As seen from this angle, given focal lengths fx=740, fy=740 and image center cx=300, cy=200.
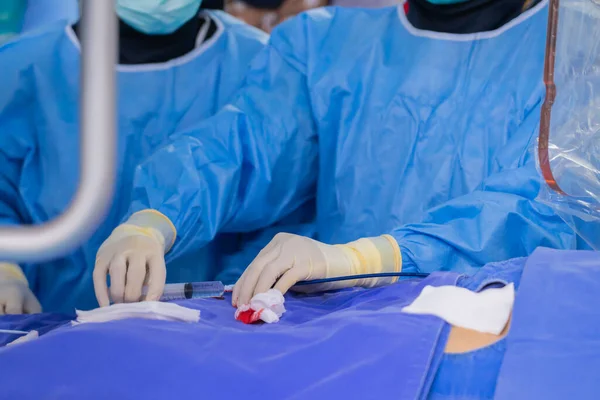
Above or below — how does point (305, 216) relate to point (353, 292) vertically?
below

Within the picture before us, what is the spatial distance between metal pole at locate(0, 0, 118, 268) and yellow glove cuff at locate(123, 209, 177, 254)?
37.2 inches

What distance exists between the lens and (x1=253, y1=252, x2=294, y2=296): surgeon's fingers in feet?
4.03

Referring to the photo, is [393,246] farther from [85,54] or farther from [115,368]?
[85,54]

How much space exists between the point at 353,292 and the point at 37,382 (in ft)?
2.02

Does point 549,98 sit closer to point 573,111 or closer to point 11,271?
point 573,111

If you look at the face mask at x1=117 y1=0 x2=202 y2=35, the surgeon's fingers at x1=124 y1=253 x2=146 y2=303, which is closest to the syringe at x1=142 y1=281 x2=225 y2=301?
the surgeon's fingers at x1=124 y1=253 x2=146 y2=303

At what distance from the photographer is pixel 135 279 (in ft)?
4.26

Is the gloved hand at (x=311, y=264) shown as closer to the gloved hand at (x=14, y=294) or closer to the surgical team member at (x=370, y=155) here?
the surgical team member at (x=370, y=155)

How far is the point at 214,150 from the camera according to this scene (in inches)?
64.3

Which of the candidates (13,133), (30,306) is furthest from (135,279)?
(13,133)

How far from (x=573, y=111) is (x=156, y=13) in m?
1.01

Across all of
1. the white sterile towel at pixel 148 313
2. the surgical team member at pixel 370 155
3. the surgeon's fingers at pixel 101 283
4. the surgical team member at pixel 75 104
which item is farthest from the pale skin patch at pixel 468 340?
the surgical team member at pixel 75 104

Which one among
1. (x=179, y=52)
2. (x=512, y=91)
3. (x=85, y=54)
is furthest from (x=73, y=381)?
(x=179, y=52)

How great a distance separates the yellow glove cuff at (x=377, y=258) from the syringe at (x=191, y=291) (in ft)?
0.80
